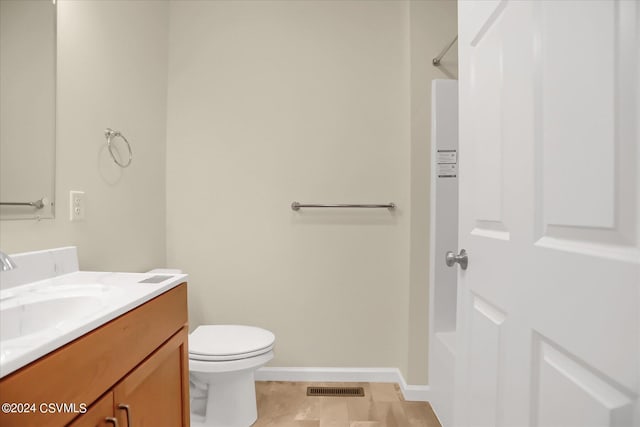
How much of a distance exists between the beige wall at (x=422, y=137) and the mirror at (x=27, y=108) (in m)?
1.68

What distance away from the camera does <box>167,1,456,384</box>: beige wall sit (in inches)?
79.3

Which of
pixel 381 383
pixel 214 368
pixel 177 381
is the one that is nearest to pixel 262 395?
pixel 214 368

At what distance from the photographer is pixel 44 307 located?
0.84 metres

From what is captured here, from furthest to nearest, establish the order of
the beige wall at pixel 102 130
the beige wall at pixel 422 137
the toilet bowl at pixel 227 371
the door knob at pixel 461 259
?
the beige wall at pixel 422 137 < the toilet bowl at pixel 227 371 < the beige wall at pixel 102 130 < the door knob at pixel 461 259

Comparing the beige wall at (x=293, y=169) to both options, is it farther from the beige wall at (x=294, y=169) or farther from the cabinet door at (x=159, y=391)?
the cabinet door at (x=159, y=391)

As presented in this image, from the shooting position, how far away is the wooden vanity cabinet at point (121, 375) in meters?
0.54

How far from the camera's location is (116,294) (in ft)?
2.92

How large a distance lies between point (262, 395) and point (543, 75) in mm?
1955

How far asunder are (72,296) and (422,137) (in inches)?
69.1

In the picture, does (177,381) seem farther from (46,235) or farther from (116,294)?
(46,235)

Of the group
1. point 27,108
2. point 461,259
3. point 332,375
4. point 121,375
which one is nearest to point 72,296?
point 121,375

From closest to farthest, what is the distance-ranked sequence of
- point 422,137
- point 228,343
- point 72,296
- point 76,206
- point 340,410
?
point 72,296, point 76,206, point 228,343, point 340,410, point 422,137

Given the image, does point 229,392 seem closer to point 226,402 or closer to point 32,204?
point 226,402

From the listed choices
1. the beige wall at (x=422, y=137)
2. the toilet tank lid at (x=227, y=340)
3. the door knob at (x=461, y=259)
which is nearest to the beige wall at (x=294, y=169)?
the beige wall at (x=422, y=137)
